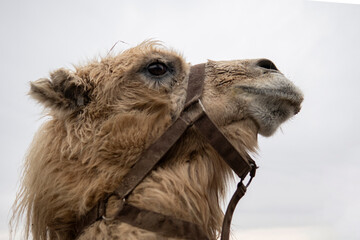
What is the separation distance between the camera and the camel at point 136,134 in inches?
115

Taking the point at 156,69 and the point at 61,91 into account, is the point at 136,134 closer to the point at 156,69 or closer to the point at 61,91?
the point at 156,69

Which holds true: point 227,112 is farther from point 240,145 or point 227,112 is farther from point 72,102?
point 72,102

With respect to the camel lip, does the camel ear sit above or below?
above

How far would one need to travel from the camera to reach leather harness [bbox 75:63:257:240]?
9.03ft

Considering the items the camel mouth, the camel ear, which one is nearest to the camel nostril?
the camel mouth

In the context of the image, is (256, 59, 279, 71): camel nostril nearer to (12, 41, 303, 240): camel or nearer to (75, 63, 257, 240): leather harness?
(12, 41, 303, 240): camel

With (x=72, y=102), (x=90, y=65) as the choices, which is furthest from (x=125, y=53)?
(x=72, y=102)

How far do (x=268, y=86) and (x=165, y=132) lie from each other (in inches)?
36.6

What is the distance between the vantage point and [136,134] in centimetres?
303

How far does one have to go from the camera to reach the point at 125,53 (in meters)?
3.51

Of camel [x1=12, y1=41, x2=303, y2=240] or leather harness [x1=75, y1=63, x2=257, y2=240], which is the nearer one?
leather harness [x1=75, y1=63, x2=257, y2=240]

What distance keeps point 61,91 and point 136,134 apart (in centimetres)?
74

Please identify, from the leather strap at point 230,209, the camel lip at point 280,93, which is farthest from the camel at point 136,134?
the leather strap at point 230,209

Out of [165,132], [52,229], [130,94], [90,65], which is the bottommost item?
[52,229]
